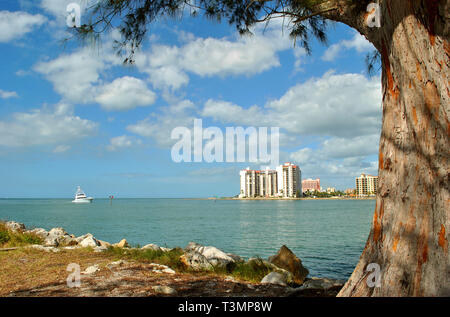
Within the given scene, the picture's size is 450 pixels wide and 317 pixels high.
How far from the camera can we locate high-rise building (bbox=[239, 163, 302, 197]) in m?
132

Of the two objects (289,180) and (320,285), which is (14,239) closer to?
(320,285)

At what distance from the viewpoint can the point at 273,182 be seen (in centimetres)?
14262

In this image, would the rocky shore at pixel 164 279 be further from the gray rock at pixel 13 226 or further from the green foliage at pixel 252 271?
the gray rock at pixel 13 226

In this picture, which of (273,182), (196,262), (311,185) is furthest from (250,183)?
(196,262)

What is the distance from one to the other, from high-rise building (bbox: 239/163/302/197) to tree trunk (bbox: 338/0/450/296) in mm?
127016

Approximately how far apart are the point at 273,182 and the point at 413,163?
141 m

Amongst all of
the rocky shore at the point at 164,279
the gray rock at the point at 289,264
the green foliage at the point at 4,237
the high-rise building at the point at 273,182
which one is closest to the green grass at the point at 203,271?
the rocky shore at the point at 164,279

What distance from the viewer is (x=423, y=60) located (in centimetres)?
312

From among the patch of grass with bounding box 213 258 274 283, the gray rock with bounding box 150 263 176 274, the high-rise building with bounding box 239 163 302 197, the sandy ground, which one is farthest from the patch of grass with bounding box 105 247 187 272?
the high-rise building with bounding box 239 163 302 197

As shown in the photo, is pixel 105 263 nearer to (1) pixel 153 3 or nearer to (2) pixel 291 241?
(1) pixel 153 3

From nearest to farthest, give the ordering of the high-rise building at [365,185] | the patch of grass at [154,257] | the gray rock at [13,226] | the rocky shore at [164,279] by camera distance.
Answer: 1. the rocky shore at [164,279]
2. the patch of grass at [154,257]
3. the gray rock at [13,226]
4. the high-rise building at [365,185]

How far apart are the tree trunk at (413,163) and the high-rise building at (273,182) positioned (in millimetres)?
127016

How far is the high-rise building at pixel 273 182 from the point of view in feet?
433
